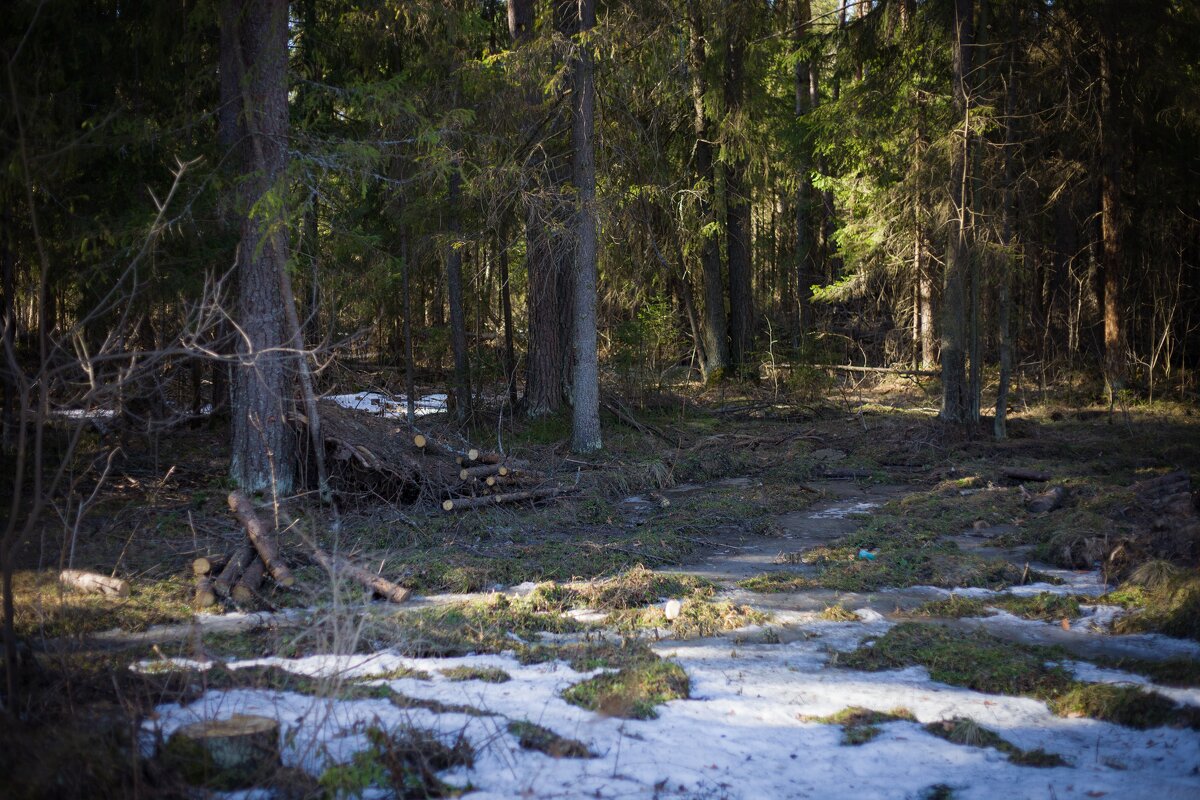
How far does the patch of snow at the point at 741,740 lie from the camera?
4312 millimetres

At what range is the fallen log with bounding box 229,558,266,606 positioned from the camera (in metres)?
7.18

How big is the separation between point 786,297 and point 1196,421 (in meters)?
15.9

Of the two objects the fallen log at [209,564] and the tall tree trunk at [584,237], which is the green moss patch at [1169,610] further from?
the tall tree trunk at [584,237]

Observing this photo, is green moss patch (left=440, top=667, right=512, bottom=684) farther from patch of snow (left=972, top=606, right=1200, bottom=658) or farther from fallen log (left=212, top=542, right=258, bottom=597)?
patch of snow (left=972, top=606, right=1200, bottom=658)

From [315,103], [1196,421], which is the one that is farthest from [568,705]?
[1196,421]

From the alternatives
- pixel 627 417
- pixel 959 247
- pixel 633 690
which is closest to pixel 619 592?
pixel 633 690

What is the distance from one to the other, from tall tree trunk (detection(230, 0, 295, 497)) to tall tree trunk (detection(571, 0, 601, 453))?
14.6 ft

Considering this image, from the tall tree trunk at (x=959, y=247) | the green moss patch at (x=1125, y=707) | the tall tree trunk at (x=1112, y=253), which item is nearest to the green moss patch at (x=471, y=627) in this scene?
the green moss patch at (x=1125, y=707)

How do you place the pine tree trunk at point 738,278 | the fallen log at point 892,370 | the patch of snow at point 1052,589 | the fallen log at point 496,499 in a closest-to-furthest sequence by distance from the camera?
the patch of snow at point 1052,589 → the fallen log at point 496,499 → the fallen log at point 892,370 → the pine tree trunk at point 738,278

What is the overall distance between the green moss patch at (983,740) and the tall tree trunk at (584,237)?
8994mm

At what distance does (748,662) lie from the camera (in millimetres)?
6160

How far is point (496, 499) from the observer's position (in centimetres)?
Result: 1084

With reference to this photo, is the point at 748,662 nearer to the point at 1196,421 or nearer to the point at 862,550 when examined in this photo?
the point at 862,550

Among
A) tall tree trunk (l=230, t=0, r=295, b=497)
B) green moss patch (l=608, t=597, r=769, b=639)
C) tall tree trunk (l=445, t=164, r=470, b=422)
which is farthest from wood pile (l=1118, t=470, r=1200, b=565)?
tall tree trunk (l=445, t=164, r=470, b=422)
